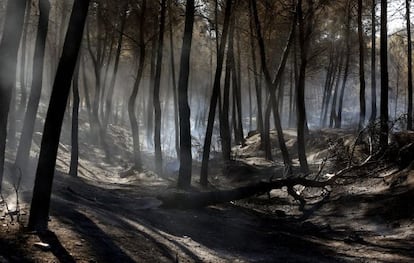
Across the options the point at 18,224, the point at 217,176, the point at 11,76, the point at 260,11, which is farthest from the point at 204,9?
the point at 18,224

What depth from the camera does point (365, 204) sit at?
11703 mm

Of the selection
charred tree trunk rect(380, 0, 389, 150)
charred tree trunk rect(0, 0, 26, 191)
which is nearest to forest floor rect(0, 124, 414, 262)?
charred tree trunk rect(380, 0, 389, 150)

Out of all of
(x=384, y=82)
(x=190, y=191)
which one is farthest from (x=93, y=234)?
(x=384, y=82)

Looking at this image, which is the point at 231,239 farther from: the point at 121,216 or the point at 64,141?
the point at 64,141

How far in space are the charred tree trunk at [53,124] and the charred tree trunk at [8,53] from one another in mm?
1706

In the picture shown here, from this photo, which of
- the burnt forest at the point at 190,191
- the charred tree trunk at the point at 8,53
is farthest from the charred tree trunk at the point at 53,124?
the charred tree trunk at the point at 8,53

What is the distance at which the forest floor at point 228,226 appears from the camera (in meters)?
6.84

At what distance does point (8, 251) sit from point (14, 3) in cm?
455

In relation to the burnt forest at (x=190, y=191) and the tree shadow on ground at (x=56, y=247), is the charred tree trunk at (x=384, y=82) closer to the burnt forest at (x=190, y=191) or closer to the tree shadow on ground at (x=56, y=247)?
the burnt forest at (x=190, y=191)

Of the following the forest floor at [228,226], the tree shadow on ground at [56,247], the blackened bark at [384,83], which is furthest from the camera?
the blackened bark at [384,83]

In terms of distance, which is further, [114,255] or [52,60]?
[52,60]

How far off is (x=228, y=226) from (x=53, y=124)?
4.65 m

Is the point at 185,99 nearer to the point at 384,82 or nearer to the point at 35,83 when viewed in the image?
the point at 35,83

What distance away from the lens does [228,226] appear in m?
10.2
